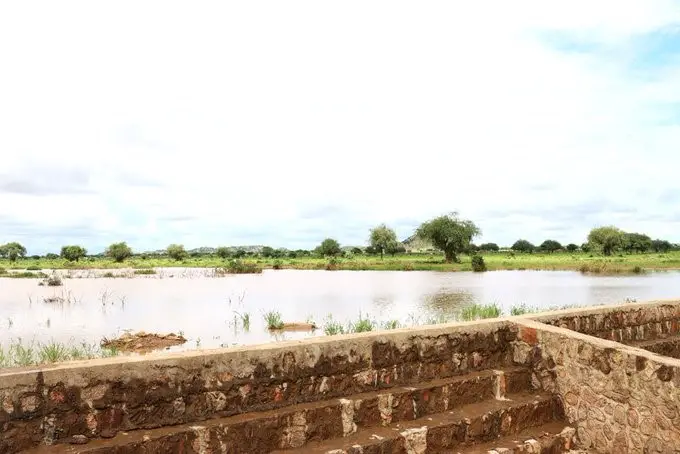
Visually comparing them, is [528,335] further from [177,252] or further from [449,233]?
[177,252]

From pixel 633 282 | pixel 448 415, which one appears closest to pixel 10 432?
pixel 448 415

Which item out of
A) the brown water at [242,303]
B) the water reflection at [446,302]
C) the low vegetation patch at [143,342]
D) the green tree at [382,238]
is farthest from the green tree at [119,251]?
the low vegetation patch at [143,342]

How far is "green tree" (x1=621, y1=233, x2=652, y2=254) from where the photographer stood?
3118 inches

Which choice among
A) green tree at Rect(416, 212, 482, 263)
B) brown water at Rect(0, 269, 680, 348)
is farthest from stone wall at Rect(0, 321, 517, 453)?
green tree at Rect(416, 212, 482, 263)

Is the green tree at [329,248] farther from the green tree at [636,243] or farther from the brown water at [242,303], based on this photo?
the brown water at [242,303]

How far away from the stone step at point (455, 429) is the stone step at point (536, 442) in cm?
4

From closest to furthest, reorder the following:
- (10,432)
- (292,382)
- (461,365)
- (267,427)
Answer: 1. (10,432)
2. (267,427)
3. (292,382)
4. (461,365)

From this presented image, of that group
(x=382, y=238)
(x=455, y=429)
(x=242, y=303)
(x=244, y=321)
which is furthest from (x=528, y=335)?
(x=382, y=238)

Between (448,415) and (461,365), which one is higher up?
(461,365)

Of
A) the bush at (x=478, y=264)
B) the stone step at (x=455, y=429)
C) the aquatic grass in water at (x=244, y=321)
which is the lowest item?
the aquatic grass in water at (x=244, y=321)

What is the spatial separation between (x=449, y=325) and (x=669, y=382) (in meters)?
1.66

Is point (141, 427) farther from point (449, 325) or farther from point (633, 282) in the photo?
point (633, 282)

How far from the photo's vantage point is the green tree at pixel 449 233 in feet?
188

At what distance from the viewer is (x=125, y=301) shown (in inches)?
938
